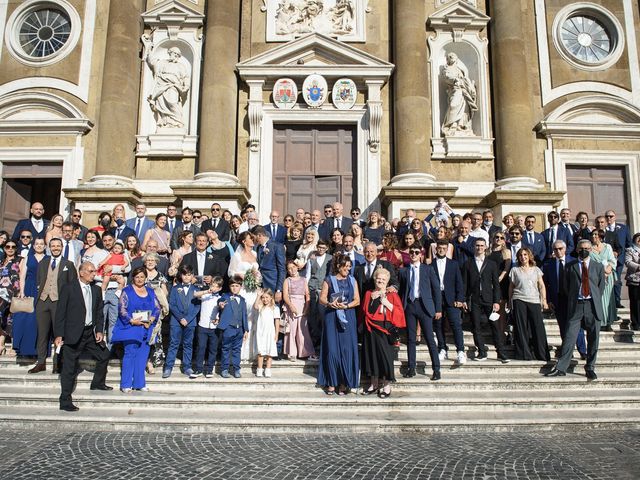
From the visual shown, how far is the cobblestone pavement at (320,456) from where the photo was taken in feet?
15.8

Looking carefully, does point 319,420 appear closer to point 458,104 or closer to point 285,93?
point 285,93

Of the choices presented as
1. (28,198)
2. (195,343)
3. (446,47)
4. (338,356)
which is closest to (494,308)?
(338,356)

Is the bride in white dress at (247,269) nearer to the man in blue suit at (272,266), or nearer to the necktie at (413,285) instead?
the man in blue suit at (272,266)

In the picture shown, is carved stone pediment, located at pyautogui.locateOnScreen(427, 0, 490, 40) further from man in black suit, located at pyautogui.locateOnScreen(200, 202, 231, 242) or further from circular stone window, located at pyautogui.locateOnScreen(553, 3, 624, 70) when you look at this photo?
man in black suit, located at pyautogui.locateOnScreen(200, 202, 231, 242)

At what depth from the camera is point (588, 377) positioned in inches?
287

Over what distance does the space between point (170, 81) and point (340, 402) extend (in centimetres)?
1069

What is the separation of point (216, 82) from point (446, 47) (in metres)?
6.48

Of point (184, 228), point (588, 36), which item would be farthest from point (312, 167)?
point (588, 36)

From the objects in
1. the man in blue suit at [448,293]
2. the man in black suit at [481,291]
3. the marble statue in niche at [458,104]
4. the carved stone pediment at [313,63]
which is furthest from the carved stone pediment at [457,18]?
the man in blue suit at [448,293]

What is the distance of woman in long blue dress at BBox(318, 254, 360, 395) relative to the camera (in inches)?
276

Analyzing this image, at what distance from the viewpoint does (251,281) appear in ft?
27.2

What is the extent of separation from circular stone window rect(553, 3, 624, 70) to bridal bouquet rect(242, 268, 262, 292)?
37.9ft

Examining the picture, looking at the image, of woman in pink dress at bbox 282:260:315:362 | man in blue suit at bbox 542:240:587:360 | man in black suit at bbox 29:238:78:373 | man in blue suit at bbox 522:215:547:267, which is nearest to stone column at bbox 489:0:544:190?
man in blue suit at bbox 522:215:547:267

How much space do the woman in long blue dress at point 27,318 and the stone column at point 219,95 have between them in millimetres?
5177
